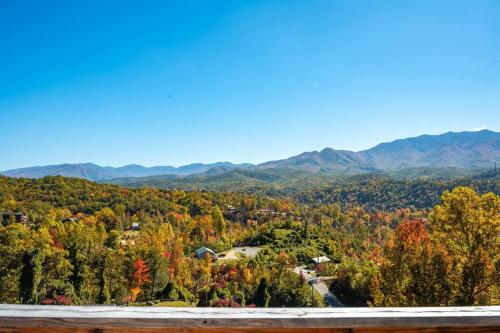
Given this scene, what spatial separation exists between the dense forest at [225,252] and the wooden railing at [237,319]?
9849 millimetres

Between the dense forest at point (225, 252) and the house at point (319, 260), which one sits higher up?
the dense forest at point (225, 252)

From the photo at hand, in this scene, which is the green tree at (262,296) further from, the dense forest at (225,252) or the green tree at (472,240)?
the green tree at (472,240)

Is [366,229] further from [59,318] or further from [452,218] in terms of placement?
[59,318]

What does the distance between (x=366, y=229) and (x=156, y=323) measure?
10456 cm

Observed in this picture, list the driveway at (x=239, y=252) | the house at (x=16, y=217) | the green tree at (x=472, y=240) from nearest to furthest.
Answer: the green tree at (x=472, y=240)
the house at (x=16, y=217)
the driveway at (x=239, y=252)

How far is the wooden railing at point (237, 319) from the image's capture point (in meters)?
1.63

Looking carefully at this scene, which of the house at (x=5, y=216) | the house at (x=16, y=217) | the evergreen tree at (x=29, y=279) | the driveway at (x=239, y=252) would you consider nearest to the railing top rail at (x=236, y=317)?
the evergreen tree at (x=29, y=279)

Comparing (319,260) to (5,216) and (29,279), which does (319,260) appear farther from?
(5,216)

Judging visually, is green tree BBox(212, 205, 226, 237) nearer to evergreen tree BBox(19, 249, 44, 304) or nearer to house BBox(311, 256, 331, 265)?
house BBox(311, 256, 331, 265)

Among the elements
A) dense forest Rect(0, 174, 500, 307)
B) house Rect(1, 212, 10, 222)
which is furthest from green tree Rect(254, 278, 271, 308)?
house Rect(1, 212, 10, 222)

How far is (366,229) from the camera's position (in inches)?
3907

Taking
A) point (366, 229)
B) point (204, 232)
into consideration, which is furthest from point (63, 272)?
point (366, 229)

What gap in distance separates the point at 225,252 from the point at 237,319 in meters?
65.2

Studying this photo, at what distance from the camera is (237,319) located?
166 centimetres
